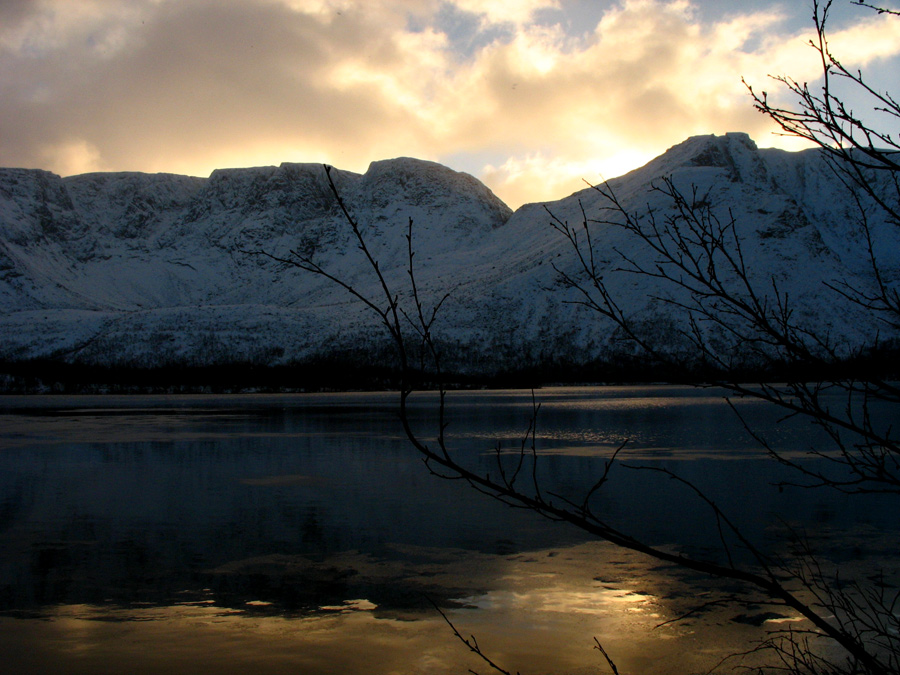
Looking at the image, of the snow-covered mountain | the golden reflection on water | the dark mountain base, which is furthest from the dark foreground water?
the dark mountain base

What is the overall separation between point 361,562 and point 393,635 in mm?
3136

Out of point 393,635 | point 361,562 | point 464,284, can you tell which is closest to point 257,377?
point 464,284

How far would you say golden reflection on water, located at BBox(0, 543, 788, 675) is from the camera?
782 centimetres

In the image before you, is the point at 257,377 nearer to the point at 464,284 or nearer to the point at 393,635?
the point at 464,284

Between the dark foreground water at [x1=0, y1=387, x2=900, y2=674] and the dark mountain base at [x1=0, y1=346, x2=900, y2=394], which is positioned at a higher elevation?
the dark mountain base at [x1=0, y1=346, x2=900, y2=394]

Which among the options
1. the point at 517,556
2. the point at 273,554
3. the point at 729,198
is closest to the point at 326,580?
the point at 273,554

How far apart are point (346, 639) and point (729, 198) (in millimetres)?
126942

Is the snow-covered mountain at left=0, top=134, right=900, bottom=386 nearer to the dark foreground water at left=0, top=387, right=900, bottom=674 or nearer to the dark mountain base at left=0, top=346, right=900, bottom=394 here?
the dark mountain base at left=0, top=346, right=900, bottom=394

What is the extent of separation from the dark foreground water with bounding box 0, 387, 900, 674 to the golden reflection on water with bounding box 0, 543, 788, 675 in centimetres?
3

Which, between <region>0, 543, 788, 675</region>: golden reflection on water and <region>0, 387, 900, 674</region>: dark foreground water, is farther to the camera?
<region>0, 387, 900, 674</region>: dark foreground water

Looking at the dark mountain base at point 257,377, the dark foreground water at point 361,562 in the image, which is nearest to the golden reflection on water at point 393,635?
the dark foreground water at point 361,562

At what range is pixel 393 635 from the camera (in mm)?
8617

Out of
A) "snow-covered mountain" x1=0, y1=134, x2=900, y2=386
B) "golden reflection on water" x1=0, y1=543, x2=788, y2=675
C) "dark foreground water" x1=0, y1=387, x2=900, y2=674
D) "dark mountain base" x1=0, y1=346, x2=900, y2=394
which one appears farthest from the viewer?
"snow-covered mountain" x1=0, y1=134, x2=900, y2=386

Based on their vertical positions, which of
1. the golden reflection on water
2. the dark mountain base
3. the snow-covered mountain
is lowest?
the golden reflection on water
